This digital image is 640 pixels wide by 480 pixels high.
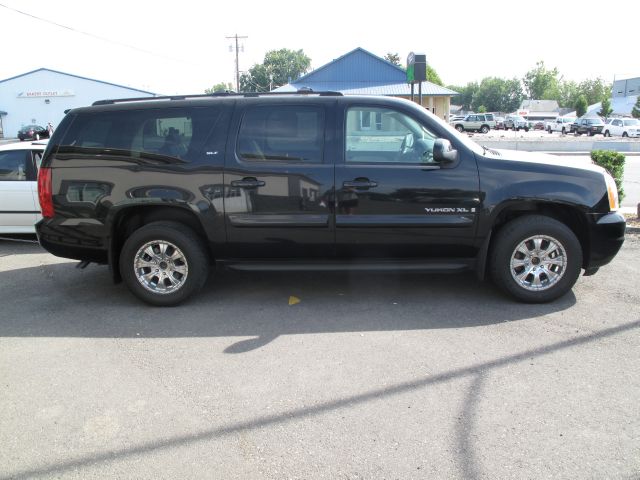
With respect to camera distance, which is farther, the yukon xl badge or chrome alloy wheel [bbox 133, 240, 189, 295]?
chrome alloy wheel [bbox 133, 240, 189, 295]

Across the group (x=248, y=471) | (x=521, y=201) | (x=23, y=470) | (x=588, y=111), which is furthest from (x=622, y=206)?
(x=588, y=111)

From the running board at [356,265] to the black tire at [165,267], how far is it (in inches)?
9.6

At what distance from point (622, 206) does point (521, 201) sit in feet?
21.7

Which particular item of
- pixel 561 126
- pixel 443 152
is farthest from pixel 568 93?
pixel 443 152

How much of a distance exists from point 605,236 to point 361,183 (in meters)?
2.29

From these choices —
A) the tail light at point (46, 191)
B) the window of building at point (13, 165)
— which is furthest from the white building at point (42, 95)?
the tail light at point (46, 191)

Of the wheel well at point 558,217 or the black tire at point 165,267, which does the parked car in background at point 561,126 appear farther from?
the black tire at point 165,267

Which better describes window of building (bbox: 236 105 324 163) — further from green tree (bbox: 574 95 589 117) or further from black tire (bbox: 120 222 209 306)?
green tree (bbox: 574 95 589 117)

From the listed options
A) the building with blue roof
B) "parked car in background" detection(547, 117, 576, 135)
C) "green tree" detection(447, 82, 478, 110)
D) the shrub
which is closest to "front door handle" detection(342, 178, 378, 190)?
the shrub

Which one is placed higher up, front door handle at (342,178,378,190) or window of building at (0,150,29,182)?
window of building at (0,150,29,182)

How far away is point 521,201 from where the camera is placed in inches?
188

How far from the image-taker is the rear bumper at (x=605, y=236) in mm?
4805

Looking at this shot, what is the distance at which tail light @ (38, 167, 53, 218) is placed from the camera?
4945 millimetres

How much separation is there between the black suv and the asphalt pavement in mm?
451
